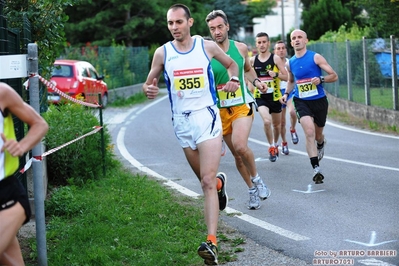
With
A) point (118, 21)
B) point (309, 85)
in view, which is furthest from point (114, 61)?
point (309, 85)

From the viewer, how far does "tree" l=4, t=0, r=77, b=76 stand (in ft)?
33.1

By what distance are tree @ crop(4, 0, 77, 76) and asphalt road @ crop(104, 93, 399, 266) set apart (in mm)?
2429

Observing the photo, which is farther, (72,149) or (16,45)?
(72,149)

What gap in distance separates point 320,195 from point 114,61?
25079 millimetres

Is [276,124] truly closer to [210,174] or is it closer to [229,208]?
[229,208]

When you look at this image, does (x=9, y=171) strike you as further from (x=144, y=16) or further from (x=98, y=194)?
(x=144, y=16)

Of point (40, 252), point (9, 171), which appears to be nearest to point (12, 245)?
point (9, 171)

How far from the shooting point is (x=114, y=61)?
34.4 m

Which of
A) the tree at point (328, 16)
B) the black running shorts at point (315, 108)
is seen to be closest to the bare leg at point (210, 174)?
the black running shorts at point (315, 108)

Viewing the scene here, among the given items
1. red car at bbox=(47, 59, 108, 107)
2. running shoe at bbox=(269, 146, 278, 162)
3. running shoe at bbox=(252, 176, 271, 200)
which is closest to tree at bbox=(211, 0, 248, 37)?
red car at bbox=(47, 59, 108, 107)

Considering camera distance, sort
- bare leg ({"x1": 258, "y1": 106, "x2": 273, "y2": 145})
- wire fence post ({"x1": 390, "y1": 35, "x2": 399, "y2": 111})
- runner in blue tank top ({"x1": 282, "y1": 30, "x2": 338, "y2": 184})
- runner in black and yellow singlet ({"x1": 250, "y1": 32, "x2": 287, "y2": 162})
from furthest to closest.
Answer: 1. wire fence post ({"x1": 390, "y1": 35, "x2": 399, "y2": 111})
2. runner in black and yellow singlet ({"x1": 250, "y1": 32, "x2": 287, "y2": 162})
3. bare leg ({"x1": 258, "y1": 106, "x2": 273, "y2": 145})
4. runner in blue tank top ({"x1": 282, "y1": 30, "x2": 338, "y2": 184})

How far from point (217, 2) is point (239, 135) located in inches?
2579

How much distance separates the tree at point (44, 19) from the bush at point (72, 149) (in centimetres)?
79

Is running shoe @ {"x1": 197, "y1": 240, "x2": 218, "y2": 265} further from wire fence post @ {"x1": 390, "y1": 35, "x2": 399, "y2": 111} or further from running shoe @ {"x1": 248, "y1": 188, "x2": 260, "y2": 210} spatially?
wire fence post @ {"x1": 390, "y1": 35, "x2": 399, "y2": 111}
